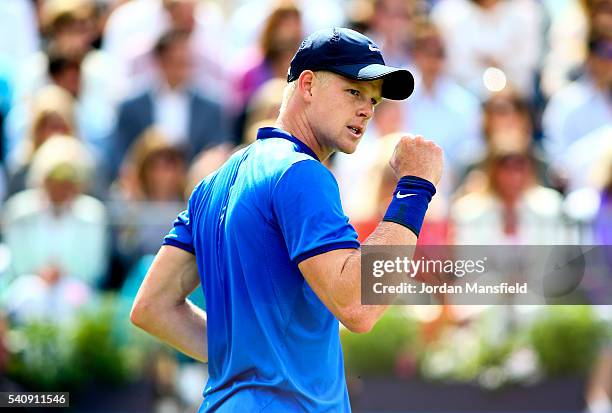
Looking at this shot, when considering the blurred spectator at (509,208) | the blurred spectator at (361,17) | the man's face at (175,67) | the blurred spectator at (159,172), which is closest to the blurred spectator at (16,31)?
the man's face at (175,67)

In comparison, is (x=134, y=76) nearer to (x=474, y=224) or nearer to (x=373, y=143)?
(x=373, y=143)

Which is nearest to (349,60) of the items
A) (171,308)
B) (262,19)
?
(171,308)

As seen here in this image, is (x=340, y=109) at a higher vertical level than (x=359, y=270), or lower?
higher

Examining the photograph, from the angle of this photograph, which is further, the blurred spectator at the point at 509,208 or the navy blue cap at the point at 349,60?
the blurred spectator at the point at 509,208

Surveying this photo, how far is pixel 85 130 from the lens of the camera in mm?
9484

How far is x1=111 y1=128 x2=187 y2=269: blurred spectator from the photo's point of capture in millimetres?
7984

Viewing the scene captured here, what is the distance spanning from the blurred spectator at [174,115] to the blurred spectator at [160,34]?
0.14 metres

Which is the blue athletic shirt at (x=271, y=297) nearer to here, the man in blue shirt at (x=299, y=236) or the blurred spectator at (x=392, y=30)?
the man in blue shirt at (x=299, y=236)

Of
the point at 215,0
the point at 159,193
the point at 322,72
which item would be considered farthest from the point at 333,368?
the point at 215,0

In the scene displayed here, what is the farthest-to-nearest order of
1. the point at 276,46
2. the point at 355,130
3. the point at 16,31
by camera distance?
the point at 16,31 → the point at 276,46 → the point at 355,130

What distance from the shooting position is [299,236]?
3453mm

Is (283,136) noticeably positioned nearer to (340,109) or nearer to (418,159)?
(340,109)

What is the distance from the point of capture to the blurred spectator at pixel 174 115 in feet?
30.3

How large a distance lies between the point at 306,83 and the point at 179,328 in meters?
0.96
